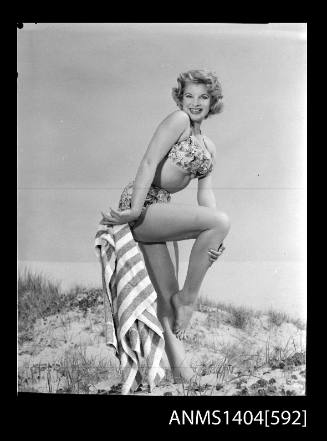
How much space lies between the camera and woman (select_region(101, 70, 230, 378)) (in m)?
7.48

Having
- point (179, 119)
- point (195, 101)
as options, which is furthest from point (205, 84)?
point (179, 119)

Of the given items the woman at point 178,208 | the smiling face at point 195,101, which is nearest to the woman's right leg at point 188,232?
the woman at point 178,208

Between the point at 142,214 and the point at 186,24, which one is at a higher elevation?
the point at 186,24

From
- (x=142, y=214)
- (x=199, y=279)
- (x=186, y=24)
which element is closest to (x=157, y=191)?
(x=142, y=214)

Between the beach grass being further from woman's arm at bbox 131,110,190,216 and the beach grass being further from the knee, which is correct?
woman's arm at bbox 131,110,190,216

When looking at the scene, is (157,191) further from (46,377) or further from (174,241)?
(46,377)

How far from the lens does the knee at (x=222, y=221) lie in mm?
7516

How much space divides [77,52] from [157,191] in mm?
1124

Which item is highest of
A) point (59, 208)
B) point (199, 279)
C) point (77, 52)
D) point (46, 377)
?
point (77, 52)

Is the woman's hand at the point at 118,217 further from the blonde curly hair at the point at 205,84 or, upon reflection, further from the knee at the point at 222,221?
the blonde curly hair at the point at 205,84

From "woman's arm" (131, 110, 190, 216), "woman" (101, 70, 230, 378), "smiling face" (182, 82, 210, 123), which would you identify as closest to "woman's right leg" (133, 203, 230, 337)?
"woman" (101, 70, 230, 378)

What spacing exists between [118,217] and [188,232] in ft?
1.63

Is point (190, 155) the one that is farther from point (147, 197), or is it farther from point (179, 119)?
point (147, 197)

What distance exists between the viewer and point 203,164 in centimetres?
751
